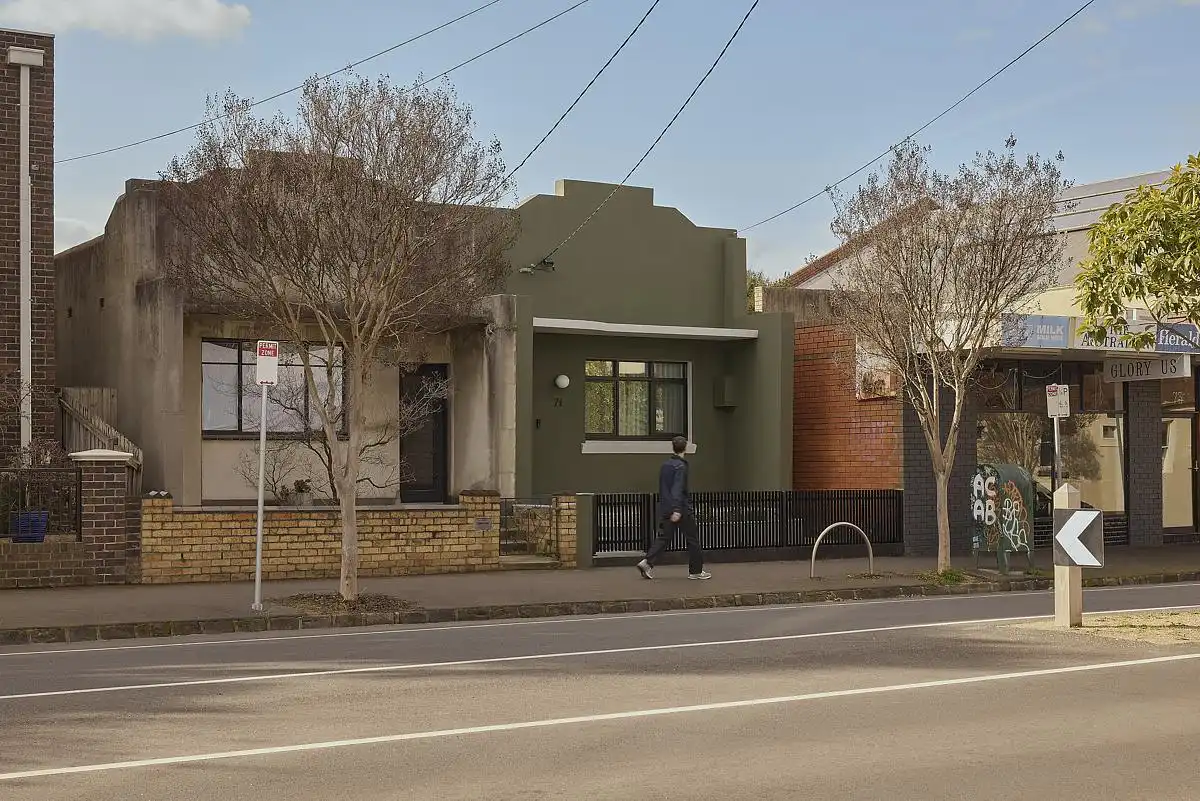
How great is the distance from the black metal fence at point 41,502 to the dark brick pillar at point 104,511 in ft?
0.35

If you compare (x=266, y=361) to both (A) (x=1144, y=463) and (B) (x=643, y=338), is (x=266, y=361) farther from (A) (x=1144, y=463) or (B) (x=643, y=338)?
(A) (x=1144, y=463)

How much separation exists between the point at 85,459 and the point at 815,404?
12941mm

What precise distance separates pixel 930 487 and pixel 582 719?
1474 cm

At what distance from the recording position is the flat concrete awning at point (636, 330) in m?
23.0

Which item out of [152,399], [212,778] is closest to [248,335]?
[152,399]

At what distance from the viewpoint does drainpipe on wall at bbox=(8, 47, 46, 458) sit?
61.9ft

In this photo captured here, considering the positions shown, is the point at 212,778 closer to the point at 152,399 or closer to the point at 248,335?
the point at 152,399

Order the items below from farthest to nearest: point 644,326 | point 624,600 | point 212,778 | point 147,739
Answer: point 644,326 < point 624,600 < point 147,739 < point 212,778

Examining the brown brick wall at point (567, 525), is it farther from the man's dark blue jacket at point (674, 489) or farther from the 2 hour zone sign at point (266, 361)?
the 2 hour zone sign at point (266, 361)

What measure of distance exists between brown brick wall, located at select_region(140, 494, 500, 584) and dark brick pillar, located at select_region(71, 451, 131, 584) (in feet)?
0.98

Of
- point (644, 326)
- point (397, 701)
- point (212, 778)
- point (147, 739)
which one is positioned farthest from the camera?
point (644, 326)

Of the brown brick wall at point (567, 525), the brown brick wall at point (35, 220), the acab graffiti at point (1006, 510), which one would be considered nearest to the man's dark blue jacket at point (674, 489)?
the brown brick wall at point (567, 525)

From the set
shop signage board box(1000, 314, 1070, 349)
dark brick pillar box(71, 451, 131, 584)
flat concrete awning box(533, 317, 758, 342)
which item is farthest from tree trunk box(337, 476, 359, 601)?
shop signage board box(1000, 314, 1070, 349)

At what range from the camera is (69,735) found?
297 inches
